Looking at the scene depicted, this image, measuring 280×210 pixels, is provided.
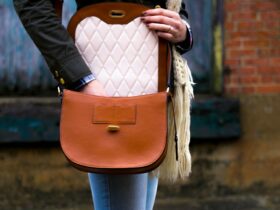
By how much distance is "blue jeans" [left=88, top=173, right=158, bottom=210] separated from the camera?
7.56 ft

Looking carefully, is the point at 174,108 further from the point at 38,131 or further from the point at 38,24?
the point at 38,131

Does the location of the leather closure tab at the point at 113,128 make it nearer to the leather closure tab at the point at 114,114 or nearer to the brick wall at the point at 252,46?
the leather closure tab at the point at 114,114

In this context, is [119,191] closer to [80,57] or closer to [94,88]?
[94,88]

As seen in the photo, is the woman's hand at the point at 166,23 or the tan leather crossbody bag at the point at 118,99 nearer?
the tan leather crossbody bag at the point at 118,99

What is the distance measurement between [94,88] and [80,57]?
12 cm

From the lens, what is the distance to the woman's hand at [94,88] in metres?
2.20

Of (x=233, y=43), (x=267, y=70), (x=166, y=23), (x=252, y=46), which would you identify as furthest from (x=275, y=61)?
(x=166, y=23)

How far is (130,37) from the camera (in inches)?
88.9

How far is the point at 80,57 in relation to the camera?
220 cm

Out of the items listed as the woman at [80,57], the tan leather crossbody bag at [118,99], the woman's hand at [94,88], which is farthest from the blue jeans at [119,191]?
the woman's hand at [94,88]

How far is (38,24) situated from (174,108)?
61 centimetres

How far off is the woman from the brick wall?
270 centimetres

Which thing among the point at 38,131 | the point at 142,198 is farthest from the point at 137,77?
the point at 38,131

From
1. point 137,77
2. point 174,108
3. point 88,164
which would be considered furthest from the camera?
point 174,108
